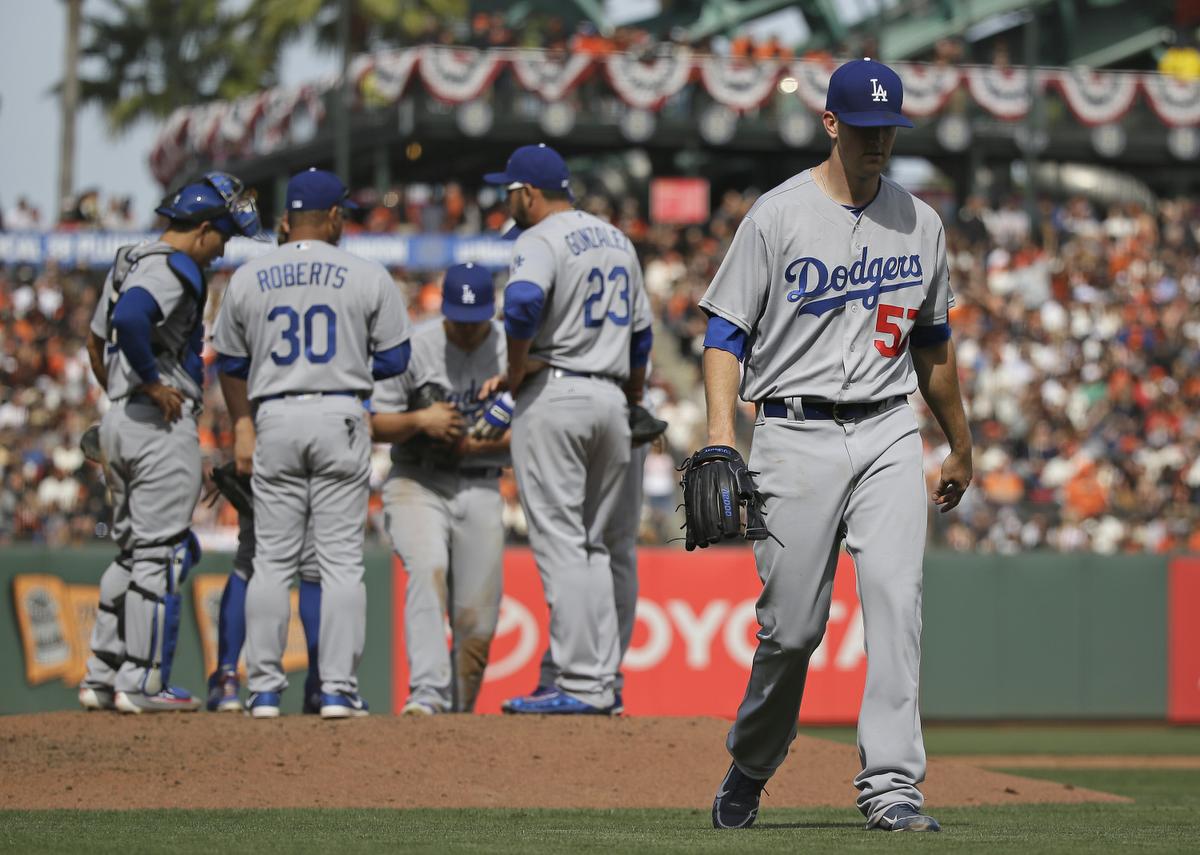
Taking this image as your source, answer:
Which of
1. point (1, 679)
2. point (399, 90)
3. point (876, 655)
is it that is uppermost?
point (399, 90)

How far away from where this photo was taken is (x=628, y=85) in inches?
1185

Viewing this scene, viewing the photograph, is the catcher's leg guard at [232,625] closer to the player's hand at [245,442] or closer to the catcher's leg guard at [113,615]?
the catcher's leg guard at [113,615]

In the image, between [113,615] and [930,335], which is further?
[113,615]

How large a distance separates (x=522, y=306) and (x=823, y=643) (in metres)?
8.12

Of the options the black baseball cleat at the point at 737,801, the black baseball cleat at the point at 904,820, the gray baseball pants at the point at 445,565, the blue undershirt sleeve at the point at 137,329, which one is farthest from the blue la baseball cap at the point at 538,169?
the black baseball cleat at the point at 904,820

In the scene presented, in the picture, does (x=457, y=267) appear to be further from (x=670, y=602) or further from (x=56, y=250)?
(x=56, y=250)

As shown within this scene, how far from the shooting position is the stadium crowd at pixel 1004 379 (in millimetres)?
18141

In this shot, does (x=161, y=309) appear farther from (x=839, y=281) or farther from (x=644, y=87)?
(x=644, y=87)

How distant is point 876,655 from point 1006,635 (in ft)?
34.1

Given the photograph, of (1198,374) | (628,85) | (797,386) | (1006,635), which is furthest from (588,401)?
(628,85)

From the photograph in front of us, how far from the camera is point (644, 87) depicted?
3022 cm

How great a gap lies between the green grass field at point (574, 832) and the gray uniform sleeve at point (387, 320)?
230cm

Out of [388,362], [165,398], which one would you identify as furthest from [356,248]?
[165,398]

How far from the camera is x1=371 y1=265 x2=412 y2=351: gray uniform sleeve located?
7910mm
